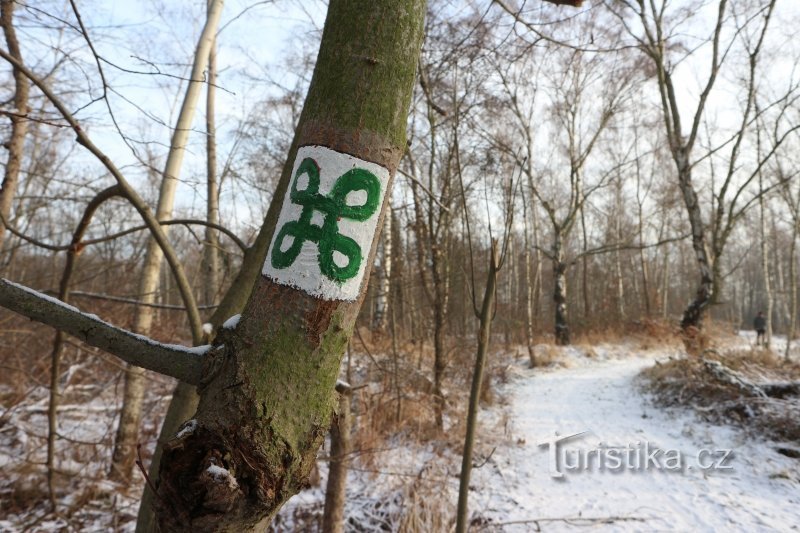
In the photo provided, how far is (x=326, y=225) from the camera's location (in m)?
0.78

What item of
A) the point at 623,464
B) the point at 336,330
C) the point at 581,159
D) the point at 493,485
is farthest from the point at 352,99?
the point at 581,159

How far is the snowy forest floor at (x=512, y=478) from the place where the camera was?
310 cm

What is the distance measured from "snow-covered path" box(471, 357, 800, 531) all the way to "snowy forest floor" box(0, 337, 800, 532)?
1 cm

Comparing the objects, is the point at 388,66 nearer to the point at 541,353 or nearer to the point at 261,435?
the point at 261,435

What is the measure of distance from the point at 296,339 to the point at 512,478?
393cm

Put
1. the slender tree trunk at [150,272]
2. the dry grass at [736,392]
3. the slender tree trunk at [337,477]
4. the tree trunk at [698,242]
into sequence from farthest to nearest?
the tree trunk at [698,242] → the dry grass at [736,392] → the slender tree trunk at [150,272] → the slender tree trunk at [337,477]

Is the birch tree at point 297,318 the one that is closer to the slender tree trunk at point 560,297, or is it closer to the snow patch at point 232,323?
the snow patch at point 232,323

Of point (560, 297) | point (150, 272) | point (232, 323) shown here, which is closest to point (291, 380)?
point (232, 323)

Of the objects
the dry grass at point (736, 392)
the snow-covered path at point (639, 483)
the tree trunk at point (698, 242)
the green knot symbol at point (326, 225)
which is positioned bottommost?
the snow-covered path at point (639, 483)

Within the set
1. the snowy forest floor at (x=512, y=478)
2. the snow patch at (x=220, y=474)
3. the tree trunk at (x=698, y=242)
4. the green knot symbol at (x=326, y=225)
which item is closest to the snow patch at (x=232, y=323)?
the green knot symbol at (x=326, y=225)

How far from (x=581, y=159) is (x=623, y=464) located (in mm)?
8714

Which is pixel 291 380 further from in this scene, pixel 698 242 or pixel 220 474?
pixel 698 242

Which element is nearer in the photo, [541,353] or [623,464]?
[623,464]

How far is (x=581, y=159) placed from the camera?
10.9 meters
